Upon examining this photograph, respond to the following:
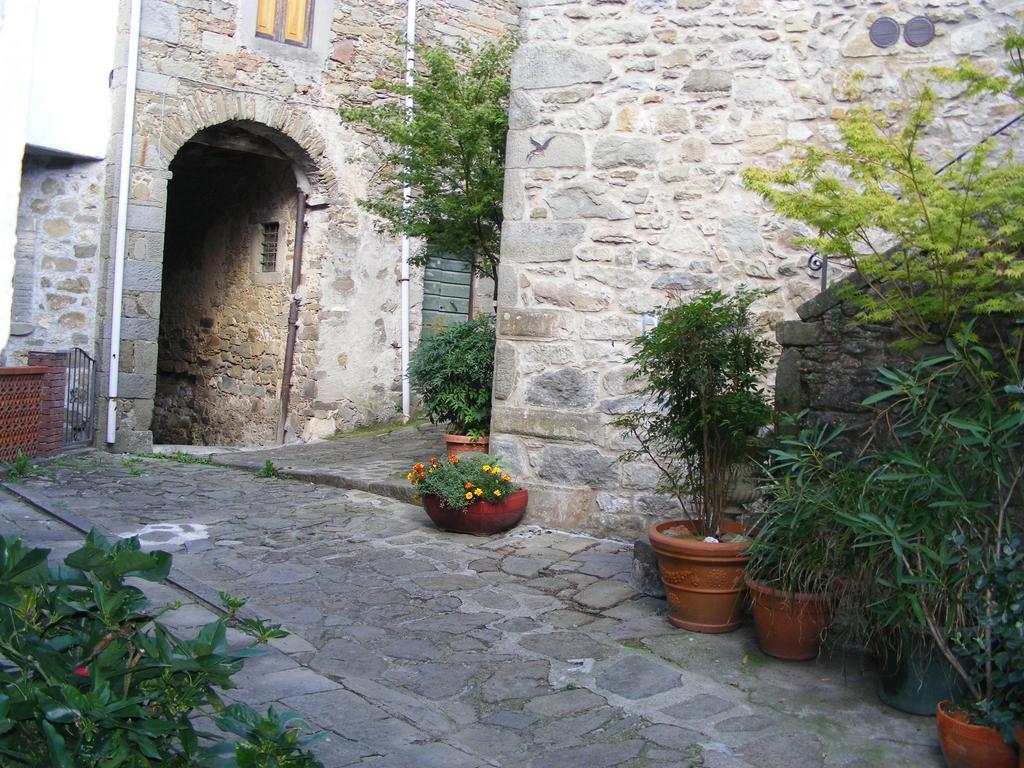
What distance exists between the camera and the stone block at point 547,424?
5746mm

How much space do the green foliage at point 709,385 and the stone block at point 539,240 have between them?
1.70 meters

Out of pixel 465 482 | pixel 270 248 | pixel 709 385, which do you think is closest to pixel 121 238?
pixel 270 248

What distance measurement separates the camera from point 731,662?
3668 mm

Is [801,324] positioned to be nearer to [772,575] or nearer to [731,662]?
[772,575]

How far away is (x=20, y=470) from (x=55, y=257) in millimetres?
2574

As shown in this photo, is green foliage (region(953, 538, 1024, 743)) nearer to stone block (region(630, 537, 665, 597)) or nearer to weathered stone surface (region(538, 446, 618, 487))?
stone block (region(630, 537, 665, 597))

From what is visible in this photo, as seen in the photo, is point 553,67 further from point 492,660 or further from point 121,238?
point 121,238

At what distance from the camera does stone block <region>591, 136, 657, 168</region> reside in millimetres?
5664

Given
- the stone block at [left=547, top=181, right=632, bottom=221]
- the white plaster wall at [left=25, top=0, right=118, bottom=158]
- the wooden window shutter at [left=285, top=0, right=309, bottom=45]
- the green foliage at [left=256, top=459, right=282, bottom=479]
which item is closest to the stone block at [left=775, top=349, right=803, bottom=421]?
the stone block at [left=547, top=181, right=632, bottom=221]

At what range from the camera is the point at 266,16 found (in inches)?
377

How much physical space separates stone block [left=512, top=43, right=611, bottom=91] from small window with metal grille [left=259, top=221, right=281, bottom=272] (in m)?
5.31

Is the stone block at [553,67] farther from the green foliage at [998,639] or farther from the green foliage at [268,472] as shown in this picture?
the green foliage at [998,639]

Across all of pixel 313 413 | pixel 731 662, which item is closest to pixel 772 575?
pixel 731 662

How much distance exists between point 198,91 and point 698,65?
5591 mm
